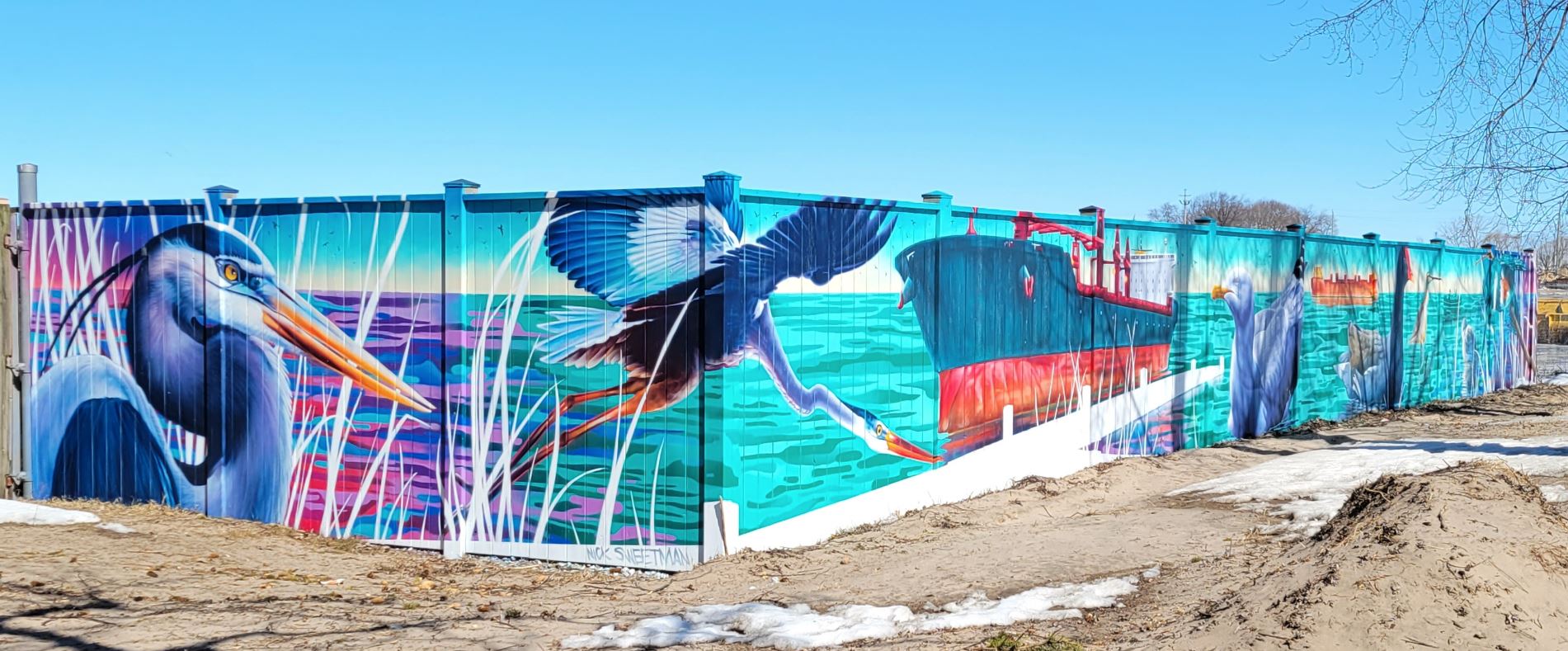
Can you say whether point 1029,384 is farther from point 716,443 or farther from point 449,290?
point 449,290

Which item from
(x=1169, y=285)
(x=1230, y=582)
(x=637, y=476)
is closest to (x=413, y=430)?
(x=637, y=476)

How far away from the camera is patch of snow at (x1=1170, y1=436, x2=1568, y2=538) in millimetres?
9164

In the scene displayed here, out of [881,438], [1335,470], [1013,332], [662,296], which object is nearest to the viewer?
[662,296]

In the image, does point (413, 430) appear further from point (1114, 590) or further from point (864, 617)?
point (1114, 590)

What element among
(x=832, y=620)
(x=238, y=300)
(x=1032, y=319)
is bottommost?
(x=832, y=620)

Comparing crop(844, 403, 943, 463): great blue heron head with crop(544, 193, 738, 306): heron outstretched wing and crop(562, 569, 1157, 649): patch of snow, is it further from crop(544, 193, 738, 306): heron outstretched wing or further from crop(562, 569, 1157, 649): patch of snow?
crop(562, 569, 1157, 649): patch of snow

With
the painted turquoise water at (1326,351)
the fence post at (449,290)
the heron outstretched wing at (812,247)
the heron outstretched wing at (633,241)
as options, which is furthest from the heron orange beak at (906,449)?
the painted turquoise water at (1326,351)

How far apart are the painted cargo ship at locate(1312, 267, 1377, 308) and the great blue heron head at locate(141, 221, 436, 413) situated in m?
12.6

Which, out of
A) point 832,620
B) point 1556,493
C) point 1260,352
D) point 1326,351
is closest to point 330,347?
point 832,620

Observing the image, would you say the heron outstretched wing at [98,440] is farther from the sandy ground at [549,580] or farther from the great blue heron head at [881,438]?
the great blue heron head at [881,438]

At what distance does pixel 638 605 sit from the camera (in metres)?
7.23

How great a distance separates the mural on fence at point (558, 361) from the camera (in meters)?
8.23

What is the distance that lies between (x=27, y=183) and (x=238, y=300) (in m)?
2.62

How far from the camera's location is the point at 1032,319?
11.2 meters
